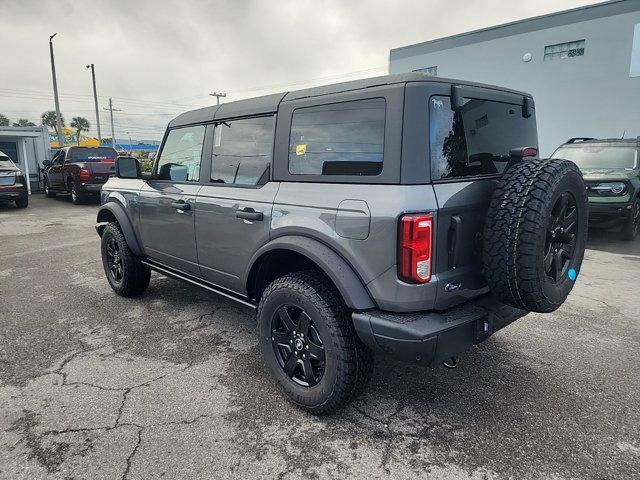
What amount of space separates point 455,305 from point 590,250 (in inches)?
239

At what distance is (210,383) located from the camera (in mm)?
2947

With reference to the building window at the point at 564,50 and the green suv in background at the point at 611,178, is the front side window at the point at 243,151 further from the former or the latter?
the building window at the point at 564,50

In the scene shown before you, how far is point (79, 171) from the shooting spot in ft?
43.6

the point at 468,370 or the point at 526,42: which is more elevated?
the point at 526,42

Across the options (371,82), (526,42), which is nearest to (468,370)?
(371,82)

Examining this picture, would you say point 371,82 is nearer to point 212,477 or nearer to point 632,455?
point 212,477

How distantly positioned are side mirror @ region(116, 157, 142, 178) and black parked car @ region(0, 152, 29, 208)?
10.6 m

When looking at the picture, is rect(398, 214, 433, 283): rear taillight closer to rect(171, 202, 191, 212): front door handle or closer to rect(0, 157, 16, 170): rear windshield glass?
rect(171, 202, 191, 212): front door handle

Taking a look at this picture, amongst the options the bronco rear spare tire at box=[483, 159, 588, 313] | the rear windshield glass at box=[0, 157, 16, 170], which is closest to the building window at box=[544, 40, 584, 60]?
the bronco rear spare tire at box=[483, 159, 588, 313]

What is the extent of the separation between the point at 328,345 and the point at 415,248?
0.75 m

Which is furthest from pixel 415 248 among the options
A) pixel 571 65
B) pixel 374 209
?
pixel 571 65

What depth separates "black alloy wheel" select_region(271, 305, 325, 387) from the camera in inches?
101

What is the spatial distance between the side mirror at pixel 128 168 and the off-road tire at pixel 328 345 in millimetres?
2339

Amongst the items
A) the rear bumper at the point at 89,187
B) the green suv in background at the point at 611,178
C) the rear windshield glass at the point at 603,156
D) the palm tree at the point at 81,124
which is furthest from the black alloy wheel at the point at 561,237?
the palm tree at the point at 81,124
